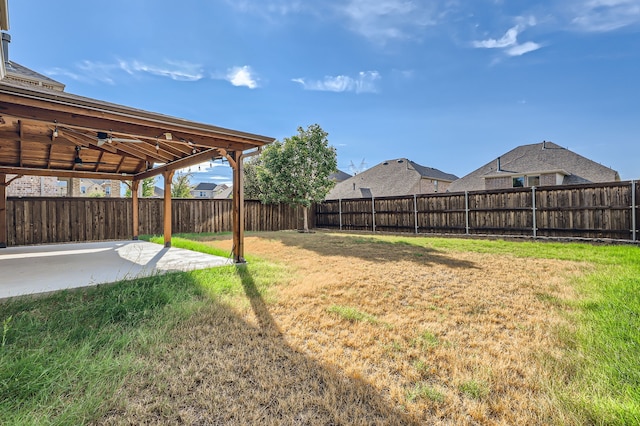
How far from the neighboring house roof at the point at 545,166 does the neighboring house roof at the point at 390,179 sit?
384cm

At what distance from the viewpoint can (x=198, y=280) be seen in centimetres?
387

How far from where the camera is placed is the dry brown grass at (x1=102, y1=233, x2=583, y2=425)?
1.54 m

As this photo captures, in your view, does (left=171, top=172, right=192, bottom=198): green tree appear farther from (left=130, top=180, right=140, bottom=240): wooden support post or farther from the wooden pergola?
the wooden pergola

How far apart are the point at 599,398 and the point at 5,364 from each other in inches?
144

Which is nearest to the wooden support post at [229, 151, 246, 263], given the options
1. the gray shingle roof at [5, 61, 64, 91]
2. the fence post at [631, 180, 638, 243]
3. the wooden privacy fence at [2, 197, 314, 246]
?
the wooden privacy fence at [2, 197, 314, 246]

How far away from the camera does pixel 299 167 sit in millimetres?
12555

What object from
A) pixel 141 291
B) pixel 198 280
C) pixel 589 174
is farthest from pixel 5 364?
pixel 589 174

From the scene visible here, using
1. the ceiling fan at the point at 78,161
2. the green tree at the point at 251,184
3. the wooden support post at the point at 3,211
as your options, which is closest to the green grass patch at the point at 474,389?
the ceiling fan at the point at 78,161

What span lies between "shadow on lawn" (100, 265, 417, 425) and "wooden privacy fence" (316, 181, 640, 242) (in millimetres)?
9309

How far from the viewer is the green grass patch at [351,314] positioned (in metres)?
2.77

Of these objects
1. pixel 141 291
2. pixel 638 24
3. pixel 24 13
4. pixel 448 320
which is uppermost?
pixel 24 13

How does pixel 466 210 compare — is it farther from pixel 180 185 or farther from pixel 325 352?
pixel 180 185

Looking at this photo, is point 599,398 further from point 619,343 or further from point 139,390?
point 139,390

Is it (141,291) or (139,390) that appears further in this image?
(141,291)
